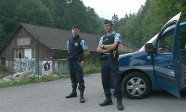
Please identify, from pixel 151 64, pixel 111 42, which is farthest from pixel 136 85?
pixel 111 42

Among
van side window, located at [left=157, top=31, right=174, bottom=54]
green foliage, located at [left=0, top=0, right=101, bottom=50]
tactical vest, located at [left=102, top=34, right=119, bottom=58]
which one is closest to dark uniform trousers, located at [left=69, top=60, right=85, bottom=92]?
tactical vest, located at [left=102, top=34, right=119, bottom=58]

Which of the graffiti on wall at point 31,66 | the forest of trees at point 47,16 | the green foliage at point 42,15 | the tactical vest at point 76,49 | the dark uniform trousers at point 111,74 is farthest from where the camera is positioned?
the green foliage at point 42,15

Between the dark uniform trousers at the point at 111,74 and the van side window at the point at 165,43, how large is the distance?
1.48 m

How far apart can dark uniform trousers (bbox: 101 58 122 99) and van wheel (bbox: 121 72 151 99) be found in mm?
864

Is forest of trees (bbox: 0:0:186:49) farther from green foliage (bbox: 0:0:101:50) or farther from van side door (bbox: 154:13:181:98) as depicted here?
van side door (bbox: 154:13:181:98)

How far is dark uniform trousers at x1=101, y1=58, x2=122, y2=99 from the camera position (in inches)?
301

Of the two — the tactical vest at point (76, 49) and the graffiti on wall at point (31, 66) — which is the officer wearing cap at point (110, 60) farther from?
the graffiti on wall at point (31, 66)

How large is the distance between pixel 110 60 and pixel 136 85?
132cm

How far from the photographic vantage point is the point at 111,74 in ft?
25.7

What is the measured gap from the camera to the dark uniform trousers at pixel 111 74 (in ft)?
25.1

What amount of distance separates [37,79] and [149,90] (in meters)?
8.40

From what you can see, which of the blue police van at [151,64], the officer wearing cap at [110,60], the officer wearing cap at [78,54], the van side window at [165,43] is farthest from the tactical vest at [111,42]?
the van side window at [165,43]

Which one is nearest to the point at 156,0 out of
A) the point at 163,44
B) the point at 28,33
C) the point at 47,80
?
the point at 28,33

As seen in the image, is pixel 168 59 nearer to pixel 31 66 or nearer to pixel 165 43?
pixel 165 43
